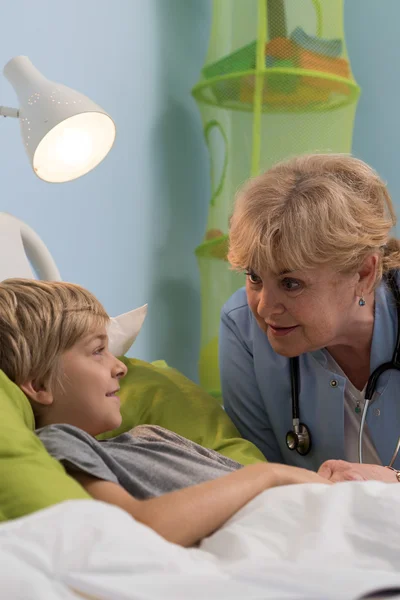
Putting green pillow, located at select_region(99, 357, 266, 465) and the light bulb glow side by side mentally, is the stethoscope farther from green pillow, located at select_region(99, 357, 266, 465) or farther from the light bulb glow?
the light bulb glow

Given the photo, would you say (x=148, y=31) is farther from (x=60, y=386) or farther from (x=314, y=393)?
(x=60, y=386)

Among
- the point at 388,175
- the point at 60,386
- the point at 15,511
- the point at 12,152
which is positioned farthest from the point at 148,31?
the point at 15,511

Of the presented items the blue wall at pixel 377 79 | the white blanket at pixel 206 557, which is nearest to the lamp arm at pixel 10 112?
the white blanket at pixel 206 557

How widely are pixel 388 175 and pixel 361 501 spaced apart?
2219 mm

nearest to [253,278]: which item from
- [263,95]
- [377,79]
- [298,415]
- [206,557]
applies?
[298,415]

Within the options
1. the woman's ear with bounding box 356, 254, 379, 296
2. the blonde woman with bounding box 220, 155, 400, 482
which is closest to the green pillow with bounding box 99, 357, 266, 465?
the blonde woman with bounding box 220, 155, 400, 482

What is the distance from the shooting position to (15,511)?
96 centimetres

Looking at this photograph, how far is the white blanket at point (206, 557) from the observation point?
0.74 meters

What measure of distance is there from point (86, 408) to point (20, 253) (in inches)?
23.9

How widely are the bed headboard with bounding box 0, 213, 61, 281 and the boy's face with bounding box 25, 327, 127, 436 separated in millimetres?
481

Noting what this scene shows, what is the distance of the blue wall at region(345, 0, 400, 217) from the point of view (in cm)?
305

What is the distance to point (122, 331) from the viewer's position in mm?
1774

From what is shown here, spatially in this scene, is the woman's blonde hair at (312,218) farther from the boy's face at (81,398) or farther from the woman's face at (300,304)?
the boy's face at (81,398)

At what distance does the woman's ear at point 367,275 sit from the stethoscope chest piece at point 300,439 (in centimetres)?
32
